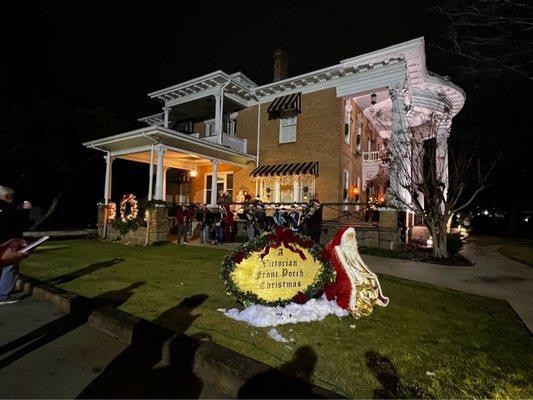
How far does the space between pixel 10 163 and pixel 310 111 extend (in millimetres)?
17175

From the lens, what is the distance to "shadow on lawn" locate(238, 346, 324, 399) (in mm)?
2551

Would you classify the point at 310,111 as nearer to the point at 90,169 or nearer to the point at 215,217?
the point at 215,217

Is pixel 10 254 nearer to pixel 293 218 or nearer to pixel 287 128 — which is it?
pixel 293 218

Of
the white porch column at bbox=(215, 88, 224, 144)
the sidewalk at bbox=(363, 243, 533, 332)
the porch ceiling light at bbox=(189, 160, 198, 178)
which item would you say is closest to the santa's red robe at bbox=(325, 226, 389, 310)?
the sidewalk at bbox=(363, 243, 533, 332)

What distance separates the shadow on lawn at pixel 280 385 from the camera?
8.37 feet

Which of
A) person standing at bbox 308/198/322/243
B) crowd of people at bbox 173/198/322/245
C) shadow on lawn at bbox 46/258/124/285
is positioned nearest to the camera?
shadow on lawn at bbox 46/258/124/285

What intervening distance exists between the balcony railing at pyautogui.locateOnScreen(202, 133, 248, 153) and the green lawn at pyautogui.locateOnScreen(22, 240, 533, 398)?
37.9 ft

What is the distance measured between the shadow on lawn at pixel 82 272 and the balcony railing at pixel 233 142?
9836 mm

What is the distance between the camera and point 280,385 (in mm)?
2623

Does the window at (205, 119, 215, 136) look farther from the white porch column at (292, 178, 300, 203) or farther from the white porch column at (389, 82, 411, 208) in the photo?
the white porch column at (389, 82, 411, 208)

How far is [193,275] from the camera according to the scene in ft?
23.7

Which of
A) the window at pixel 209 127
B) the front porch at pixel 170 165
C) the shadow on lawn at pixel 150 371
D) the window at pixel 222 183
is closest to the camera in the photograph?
the shadow on lawn at pixel 150 371

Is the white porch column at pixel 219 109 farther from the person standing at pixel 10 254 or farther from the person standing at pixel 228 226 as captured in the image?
the person standing at pixel 10 254

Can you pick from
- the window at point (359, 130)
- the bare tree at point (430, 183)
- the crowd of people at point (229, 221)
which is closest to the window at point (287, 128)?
the window at point (359, 130)
